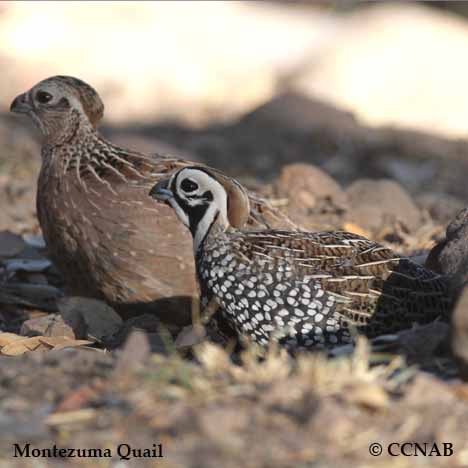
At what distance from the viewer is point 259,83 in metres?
14.7

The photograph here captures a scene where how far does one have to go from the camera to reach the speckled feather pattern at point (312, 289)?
17.9ft

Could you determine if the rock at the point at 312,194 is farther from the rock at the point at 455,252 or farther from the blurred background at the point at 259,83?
the rock at the point at 455,252

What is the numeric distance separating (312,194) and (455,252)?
2799 mm

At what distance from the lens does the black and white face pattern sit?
590 centimetres

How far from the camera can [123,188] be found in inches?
258

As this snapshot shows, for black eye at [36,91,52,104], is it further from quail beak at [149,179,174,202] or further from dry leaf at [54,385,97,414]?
dry leaf at [54,385,97,414]

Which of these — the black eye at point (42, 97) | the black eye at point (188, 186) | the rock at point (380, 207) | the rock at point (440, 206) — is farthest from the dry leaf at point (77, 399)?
the rock at point (440, 206)

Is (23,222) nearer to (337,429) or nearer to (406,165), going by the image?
(406,165)

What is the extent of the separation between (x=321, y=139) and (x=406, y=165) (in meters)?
1.37

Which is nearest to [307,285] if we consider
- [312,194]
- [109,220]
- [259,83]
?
[109,220]

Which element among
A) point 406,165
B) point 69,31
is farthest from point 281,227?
point 69,31

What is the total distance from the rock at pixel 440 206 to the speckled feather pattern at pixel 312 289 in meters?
3.20
